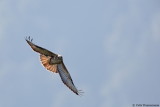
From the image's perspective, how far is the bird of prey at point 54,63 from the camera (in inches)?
1972

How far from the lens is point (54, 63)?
50.7m

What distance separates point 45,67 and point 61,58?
1515 mm

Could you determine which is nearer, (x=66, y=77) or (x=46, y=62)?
(x=46, y=62)

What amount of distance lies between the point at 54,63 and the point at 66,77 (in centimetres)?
187

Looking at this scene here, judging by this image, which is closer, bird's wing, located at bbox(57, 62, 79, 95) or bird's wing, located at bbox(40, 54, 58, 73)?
bird's wing, located at bbox(40, 54, 58, 73)

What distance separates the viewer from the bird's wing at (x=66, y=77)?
51325 millimetres

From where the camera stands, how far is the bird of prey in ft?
164

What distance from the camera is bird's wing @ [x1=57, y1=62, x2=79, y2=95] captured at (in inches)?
2021

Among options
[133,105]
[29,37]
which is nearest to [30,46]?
[29,37]

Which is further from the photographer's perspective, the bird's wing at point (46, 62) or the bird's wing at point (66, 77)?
the bird's wing at point (66, 77)

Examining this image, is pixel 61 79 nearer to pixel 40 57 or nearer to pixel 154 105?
pixel 40 57

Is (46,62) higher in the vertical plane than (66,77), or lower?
lower

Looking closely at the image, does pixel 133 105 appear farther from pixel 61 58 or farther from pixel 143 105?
pixel 61 58

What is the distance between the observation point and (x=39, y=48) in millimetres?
50094
